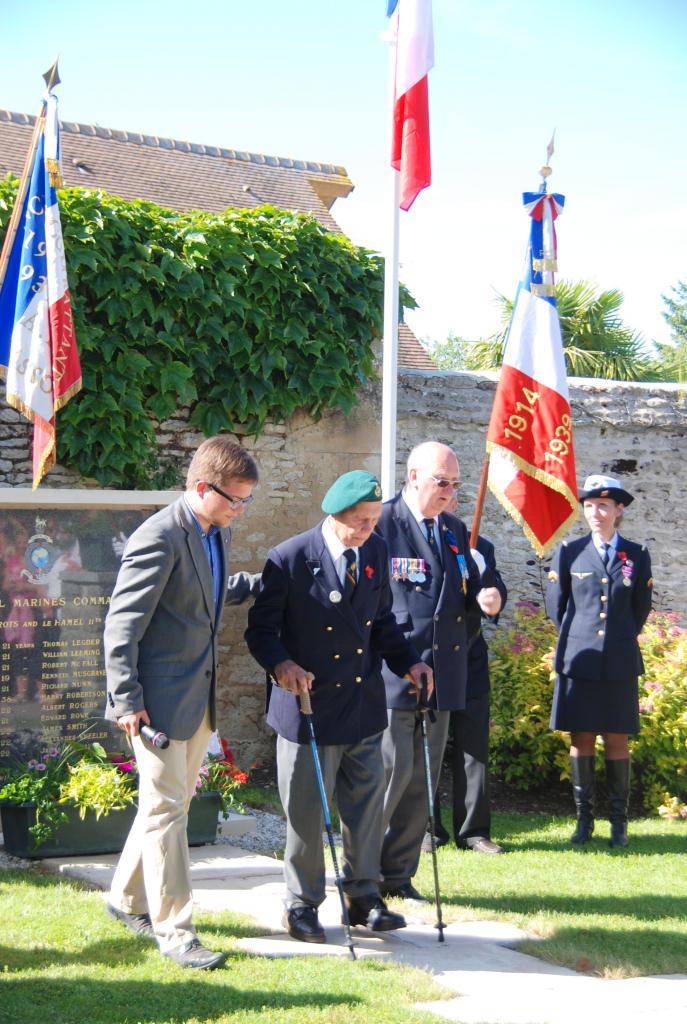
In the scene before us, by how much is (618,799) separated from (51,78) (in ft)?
17.1

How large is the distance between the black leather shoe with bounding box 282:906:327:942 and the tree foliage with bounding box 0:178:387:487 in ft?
12.4

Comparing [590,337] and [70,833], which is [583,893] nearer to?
[70,833]

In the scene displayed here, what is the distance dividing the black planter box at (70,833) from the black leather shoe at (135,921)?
115 cm

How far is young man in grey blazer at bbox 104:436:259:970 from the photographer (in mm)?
4027

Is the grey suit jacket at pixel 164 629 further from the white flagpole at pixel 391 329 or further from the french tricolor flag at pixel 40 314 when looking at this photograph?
the white flagpole at pixel 391 329

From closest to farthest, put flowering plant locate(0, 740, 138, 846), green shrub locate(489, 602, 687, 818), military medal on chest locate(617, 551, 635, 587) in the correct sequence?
flowering plant locate(0, 740, 138, 846)
military medal on chest locate(617, 551, 635, 587)
green shrub locate(489, 602, 687, 818)

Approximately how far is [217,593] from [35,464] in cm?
249

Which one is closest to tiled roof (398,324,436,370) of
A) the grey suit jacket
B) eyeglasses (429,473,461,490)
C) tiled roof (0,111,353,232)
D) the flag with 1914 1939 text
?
tiled roof (0,111,353,232)

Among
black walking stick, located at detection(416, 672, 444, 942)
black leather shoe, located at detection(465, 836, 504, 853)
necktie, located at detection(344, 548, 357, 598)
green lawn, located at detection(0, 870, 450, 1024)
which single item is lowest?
black leather shoe, located at detection(465, 836, 504, 853)

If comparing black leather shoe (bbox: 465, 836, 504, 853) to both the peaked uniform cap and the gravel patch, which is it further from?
the peaked uniform cap

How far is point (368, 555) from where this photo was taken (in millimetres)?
4676

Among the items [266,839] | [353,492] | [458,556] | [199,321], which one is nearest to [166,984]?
[353,492]

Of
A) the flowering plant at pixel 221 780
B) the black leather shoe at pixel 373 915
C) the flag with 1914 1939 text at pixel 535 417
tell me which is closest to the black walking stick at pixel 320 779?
the black leather shoe at pixel 373 915

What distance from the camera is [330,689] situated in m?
4.45
